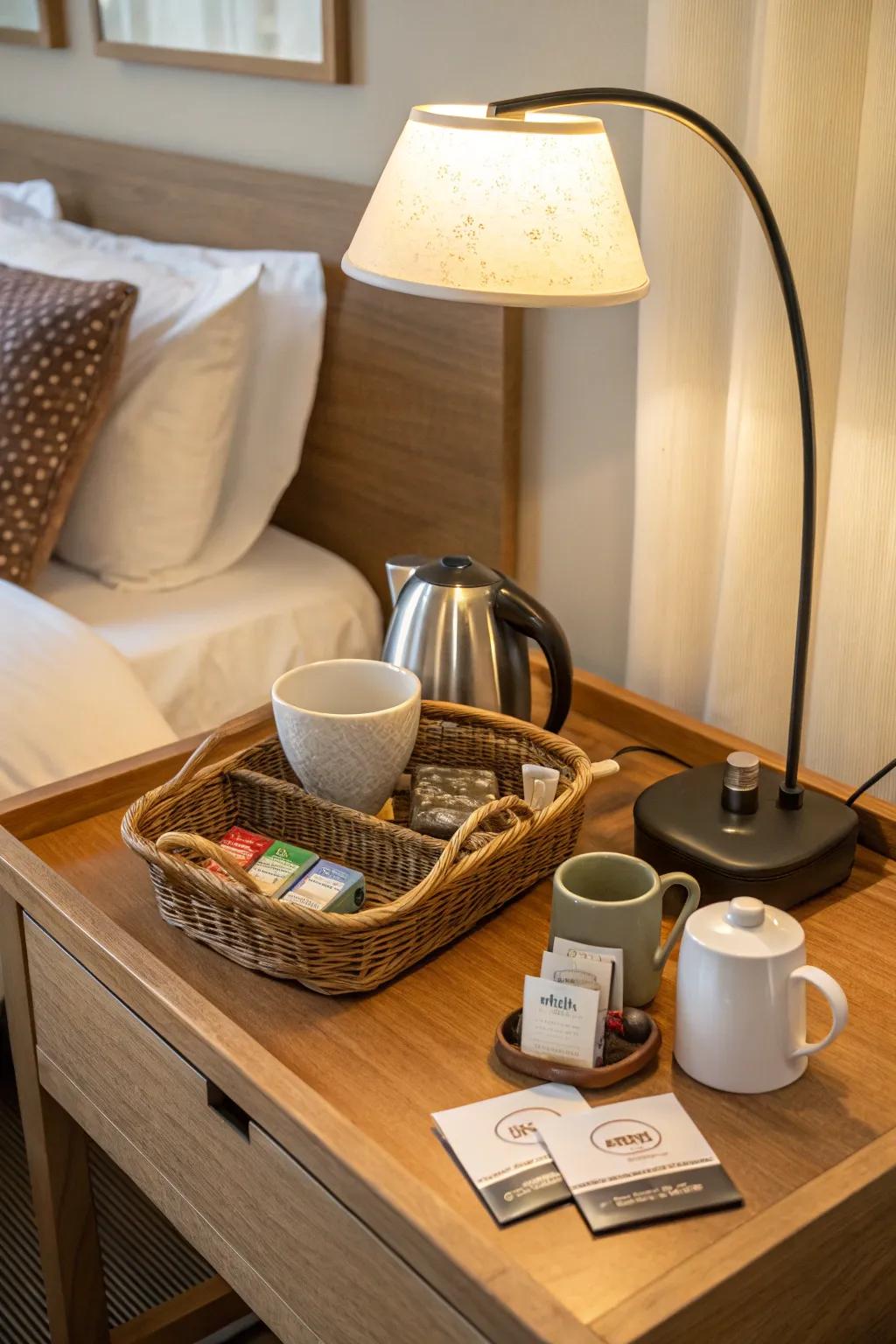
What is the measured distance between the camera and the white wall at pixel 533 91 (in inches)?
56.4

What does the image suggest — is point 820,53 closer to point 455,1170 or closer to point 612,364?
point 612,364

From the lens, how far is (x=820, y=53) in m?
1.12

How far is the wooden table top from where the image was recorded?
2.46 ft

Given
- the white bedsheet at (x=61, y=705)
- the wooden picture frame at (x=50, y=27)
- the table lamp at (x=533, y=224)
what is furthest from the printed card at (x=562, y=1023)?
the wooden picture frame at (x=50, y=27)

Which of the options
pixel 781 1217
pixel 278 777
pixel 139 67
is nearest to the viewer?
pixel 781 1217

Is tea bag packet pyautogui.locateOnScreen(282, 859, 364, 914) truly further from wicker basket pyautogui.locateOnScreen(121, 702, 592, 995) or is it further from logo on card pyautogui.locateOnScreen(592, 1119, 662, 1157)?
logo on card pyautogui.locateOnScreen(592, 1119, 662, 1157)

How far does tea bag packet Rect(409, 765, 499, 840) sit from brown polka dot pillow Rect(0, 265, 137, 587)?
2.47ft

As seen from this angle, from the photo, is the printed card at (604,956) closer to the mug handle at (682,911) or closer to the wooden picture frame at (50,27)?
the mug handle at (682,911)

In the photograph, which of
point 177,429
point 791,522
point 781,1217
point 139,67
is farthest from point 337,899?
point 139,67

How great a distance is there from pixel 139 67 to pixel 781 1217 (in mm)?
1919

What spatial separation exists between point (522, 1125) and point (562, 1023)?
2.9 inches

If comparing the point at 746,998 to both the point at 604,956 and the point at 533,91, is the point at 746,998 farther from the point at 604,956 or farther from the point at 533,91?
the point at 533,91

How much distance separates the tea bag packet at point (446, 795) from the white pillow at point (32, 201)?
143cm

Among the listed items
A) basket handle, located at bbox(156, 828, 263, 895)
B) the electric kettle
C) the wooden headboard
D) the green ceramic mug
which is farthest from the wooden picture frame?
the green ceramic mug
